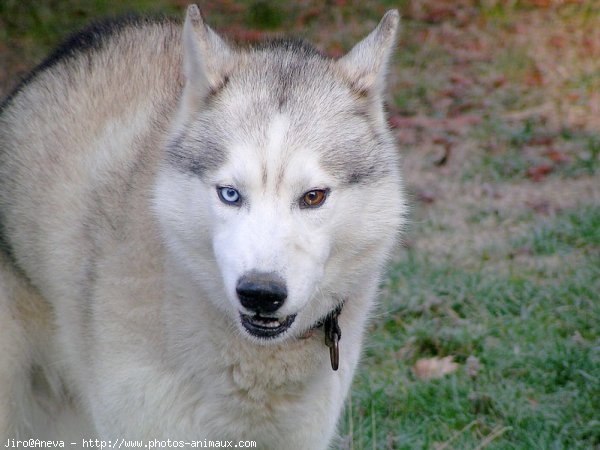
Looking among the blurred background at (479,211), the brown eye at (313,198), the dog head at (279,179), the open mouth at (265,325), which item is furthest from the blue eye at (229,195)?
the blurred background at (479,211)

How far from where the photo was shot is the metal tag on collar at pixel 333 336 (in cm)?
367

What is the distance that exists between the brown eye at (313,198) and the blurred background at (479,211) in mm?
802

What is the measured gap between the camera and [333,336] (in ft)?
12.1

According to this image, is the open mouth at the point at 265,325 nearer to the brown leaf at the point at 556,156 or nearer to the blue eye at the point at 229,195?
the blue eye at the point at 229,195

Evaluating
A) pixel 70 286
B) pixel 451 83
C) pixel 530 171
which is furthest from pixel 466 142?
pixel 70 286

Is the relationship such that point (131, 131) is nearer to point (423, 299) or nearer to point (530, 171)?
point (423, 299)

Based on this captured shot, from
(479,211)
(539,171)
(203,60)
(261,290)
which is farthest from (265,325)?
(539,171)

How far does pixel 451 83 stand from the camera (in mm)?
10242

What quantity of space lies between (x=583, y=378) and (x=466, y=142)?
4.06 m

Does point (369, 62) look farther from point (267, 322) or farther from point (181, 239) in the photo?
point (267, 322)

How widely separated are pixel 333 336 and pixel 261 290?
→ 702mm

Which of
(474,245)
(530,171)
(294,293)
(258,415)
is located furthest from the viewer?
(530,171)

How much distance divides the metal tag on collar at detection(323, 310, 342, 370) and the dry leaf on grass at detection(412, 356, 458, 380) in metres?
1.72

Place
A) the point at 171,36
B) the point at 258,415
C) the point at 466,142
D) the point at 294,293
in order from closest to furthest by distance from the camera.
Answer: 1. the point at 294,293
2. the point at 258,415
3. the point at 171,36
4. the point at 466,142
